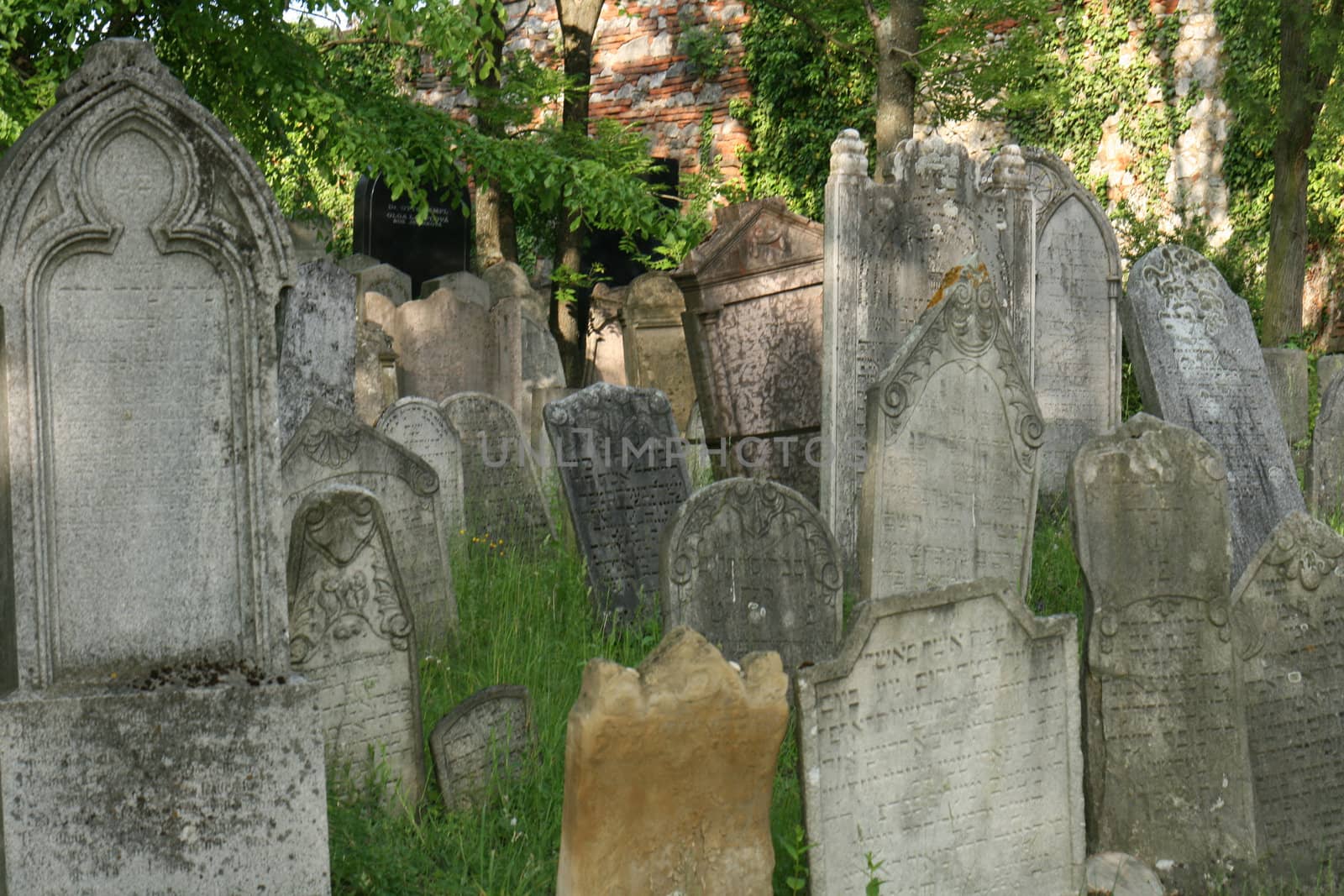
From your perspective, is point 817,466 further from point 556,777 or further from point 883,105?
point 883,105

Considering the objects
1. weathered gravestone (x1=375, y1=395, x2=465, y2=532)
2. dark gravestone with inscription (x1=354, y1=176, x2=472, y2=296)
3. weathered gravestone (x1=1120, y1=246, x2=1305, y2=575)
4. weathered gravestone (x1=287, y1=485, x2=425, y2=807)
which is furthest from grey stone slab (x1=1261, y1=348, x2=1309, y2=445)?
dark gravestone with inscription (x1=354, y1=176, x2=472, y2=296)

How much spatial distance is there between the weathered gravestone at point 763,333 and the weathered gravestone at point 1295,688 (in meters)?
3.76

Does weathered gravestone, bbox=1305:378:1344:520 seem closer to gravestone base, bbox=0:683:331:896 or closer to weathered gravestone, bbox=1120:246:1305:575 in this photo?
weathered gravestone, bbox=1120:246:1305:575

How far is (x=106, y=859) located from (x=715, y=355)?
531cm

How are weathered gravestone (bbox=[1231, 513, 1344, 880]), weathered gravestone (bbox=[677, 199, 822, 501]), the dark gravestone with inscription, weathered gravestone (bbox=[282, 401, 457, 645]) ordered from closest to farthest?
weathered gravestone (bbox=[1231, 513, 1344, 880]), weathered gravestone (bbox=[282, 401, 457, 645]), weathered gravestone (bbox=[677, 199, 822, 501]), the dark gravestone with inscription

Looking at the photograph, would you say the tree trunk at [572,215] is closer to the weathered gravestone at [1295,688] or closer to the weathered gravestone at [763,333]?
the weathered gravestone at [763,333]

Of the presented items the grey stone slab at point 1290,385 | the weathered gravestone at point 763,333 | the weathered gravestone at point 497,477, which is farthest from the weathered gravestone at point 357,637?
the grey stone slab at point 1290,385

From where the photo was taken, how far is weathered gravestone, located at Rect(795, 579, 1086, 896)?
4324mm

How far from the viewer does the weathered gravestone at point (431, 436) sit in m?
8.11

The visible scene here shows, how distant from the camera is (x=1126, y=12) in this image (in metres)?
18.0

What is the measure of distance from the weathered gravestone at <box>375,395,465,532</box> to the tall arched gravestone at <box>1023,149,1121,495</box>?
372 centimetres

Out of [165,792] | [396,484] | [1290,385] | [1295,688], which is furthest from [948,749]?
[1290,385]

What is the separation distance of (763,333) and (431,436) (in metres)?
1.94

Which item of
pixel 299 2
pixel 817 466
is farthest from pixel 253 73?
pixel 817 466
